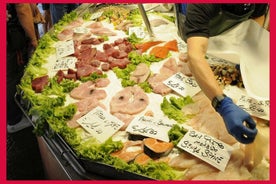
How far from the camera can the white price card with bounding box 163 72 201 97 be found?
10.8ft

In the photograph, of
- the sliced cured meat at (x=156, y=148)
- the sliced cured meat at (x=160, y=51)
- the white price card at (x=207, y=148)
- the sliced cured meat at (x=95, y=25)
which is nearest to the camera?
the white price card at (x=207, y=148)

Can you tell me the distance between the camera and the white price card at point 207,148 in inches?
98.0

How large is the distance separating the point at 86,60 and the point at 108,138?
1.42 metres

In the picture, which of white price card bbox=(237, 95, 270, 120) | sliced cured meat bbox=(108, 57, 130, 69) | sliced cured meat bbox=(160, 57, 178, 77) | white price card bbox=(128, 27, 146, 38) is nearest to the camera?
white price card bbox=(237, 95, 270, 120)

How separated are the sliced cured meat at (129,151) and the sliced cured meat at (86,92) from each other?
760 millimetres

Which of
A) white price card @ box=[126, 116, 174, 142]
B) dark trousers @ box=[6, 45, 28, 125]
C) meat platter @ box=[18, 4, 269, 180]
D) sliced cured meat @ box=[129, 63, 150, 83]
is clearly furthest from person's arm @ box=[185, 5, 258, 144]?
dark trousers @ box=[6, 45, 28, 125]

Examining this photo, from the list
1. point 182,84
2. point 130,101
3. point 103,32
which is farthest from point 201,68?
point 103,32

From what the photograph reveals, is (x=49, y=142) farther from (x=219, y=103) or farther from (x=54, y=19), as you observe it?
(x=54, y=19)

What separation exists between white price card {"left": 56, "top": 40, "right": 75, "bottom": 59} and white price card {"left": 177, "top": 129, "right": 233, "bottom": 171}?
6.81 ft

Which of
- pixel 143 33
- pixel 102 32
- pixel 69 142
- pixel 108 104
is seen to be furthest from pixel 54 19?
pixel 69 142

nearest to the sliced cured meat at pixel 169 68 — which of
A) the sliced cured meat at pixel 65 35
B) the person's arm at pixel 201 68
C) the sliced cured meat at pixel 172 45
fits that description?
the sliced cured meat at pixel 172 45

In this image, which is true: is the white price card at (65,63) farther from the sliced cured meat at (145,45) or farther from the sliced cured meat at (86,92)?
the sliced cured meat at (145,45)

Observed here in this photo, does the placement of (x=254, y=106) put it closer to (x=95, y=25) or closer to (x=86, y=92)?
(x=86, y=92)

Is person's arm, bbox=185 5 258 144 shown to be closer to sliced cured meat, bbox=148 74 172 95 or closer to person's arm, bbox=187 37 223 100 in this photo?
person's arm, bbox=187 37 223 100
